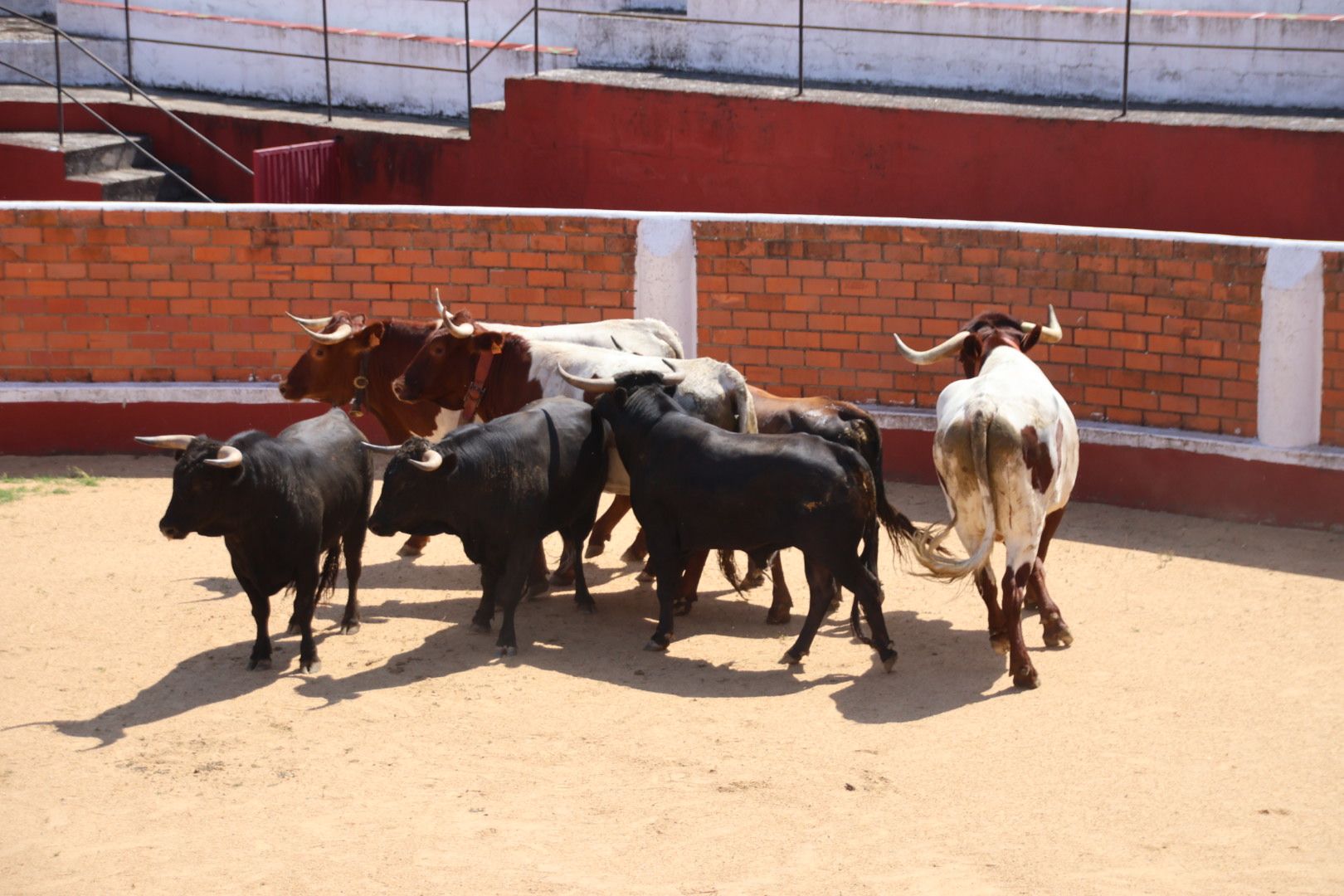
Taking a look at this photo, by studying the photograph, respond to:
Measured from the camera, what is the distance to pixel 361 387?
10172 mm

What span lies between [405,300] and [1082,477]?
184 inches

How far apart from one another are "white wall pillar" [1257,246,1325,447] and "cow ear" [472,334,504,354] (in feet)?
14.8

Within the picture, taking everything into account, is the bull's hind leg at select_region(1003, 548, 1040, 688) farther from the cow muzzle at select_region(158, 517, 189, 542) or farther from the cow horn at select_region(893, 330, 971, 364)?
the cow muzzle at select_region(158, 517, 189, 542)

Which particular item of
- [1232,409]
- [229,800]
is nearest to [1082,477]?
[1232,409]

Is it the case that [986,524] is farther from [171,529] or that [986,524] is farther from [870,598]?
[171,529]

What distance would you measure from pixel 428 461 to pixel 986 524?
2663 mm

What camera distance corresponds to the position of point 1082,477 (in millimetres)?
11117

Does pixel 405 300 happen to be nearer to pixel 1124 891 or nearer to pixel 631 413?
pixel 631 413

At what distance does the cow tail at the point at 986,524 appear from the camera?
319 inches

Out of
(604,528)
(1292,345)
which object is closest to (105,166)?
(604,528)

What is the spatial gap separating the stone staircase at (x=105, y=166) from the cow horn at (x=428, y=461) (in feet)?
29.5

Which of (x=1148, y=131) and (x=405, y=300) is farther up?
(x=1148, y=131)

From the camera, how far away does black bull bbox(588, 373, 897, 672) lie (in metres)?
8.09

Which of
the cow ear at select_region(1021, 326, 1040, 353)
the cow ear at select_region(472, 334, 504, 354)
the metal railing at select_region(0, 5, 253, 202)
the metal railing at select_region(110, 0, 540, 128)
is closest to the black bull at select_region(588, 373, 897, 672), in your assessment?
the cow ear at select_region(472, 334, 504, 354)
